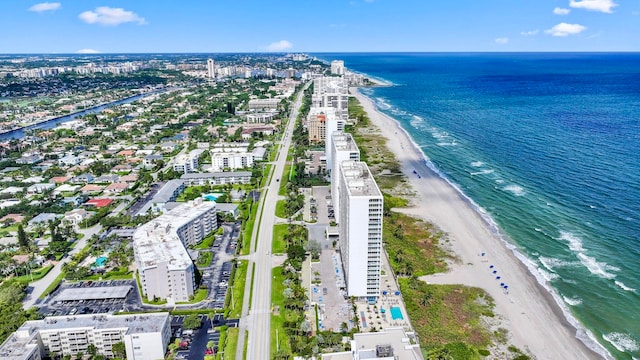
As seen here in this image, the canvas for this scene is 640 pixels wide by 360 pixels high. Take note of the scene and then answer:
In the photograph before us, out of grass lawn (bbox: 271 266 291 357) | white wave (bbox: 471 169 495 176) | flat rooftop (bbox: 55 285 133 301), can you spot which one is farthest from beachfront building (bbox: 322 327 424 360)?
white wave (bbox: 471 169 495 176)

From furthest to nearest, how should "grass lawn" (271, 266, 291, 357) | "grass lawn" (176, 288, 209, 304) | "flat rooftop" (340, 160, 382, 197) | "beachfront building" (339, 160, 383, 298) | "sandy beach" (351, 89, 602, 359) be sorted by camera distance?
"grass lawn" (176, 288, 209, 304)
"flat rooftop" (340, 160, 382, 197)
"beachfront building" (339, 160, 383, 298)
"sandy beach" (351, 89, 602, 359)
"grass lawn" (271, 266, 291, 357)

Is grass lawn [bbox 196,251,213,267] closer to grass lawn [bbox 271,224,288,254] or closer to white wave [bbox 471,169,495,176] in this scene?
grass lawn [bbox 271,224,288,254]

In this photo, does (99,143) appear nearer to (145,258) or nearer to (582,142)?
(145,258)

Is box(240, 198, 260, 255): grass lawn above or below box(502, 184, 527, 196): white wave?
below

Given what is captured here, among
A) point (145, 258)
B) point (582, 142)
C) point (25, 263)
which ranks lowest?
point (25, 263)

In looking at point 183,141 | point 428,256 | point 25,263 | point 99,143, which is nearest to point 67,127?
point 99,143

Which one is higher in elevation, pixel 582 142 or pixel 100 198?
pixel 582 142

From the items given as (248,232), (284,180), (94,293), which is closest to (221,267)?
(248,232)
